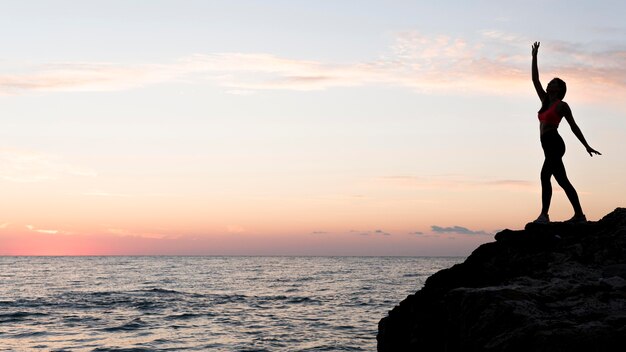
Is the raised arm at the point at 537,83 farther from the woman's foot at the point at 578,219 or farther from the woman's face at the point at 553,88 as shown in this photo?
the woman's foot at the point at 578,219

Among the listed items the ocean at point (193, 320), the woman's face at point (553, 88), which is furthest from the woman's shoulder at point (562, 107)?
the ocean at point (193, 320)

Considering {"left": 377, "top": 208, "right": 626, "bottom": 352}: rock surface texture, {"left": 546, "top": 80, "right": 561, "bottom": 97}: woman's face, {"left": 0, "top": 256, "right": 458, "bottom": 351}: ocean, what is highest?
{"left": 546, "top": 80, "right": 561, "bottom": 97}: woman's face

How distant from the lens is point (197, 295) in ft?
145

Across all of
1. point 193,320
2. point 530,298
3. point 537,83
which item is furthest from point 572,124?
point 193,320

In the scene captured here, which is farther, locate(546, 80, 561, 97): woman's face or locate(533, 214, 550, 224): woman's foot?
locate(546, 80, 561, 97): woman's face

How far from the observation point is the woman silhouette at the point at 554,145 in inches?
374

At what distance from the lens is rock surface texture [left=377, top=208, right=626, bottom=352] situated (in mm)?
6098

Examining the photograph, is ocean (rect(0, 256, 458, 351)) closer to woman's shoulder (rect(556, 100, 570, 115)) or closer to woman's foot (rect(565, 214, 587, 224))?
woman's foot (rect(565, 214, 587, 224))

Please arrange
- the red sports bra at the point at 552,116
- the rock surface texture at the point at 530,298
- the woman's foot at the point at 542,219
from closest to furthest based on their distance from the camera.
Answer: the rock surface texture at the point at 530,298, the woman's foot at the point at 542,219, the red sports bra at the point at 552,116

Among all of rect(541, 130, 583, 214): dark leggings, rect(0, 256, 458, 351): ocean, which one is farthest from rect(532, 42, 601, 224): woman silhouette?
rect(0, 256, 458, 351): ocean

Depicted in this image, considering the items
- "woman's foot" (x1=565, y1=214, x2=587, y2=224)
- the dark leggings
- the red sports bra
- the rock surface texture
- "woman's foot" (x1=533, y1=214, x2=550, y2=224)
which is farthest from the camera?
the dark leggings

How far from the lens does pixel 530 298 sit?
22.1 feet

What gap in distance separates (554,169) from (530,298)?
354 cm

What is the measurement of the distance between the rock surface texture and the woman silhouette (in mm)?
659
